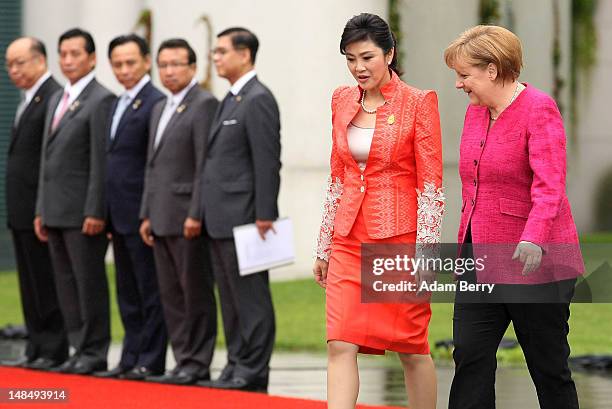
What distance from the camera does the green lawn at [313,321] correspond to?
10.9m

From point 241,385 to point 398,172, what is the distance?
2.74m

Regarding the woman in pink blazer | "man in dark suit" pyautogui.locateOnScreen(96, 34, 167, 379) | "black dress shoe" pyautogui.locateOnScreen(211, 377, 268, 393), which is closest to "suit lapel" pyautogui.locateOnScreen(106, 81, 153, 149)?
"man in dark suit" pyautogui.locateOnScreen(96, 34, 167, 379)

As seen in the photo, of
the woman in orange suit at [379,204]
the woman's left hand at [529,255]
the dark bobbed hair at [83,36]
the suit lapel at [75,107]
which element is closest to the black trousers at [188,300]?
the suit lapel at [75,107]

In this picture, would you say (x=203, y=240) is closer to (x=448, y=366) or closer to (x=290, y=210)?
(x=448, y=366)

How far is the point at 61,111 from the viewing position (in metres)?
9.45

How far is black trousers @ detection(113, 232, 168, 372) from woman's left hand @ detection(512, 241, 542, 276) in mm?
4068

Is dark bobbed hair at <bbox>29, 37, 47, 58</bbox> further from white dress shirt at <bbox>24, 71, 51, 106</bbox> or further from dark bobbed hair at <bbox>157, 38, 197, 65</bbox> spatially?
dark bobbed hair at <bbox>157, 38, 197, 65</bbox>

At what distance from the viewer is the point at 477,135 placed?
5543mm

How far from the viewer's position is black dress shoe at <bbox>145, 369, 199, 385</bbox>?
8625mm

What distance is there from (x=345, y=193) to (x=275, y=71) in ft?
29.6

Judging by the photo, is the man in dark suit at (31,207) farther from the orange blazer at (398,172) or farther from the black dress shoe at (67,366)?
the orange blazer at (398,172)

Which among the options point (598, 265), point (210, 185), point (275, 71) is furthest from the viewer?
point (275, 71)

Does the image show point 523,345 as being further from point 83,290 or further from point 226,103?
point 83,290

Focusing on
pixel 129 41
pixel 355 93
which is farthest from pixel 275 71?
pixel 355 93
